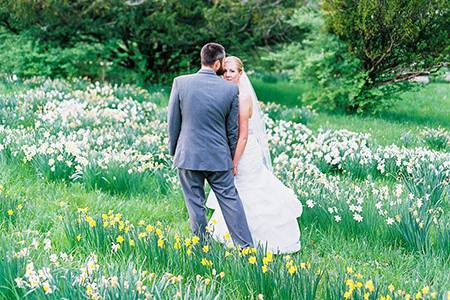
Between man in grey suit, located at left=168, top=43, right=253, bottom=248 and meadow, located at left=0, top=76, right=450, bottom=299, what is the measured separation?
1.40 ft

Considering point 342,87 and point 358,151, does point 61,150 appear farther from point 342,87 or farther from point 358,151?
point 342,87

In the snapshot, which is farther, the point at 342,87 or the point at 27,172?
the point at 342,87

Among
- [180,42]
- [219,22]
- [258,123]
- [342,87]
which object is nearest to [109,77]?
[180,42]

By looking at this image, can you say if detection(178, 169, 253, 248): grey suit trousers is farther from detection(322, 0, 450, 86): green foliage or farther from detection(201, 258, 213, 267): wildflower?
detection(322, 0, 450, 86): green foliage

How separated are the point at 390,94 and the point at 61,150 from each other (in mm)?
8563

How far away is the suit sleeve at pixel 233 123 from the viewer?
4.34 meters

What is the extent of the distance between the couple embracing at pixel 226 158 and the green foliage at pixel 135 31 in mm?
9523

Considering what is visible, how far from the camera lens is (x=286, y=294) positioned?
321 centimetres

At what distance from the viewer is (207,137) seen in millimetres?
4281

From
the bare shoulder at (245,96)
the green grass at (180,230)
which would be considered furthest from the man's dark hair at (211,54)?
the green grass at (180,230)

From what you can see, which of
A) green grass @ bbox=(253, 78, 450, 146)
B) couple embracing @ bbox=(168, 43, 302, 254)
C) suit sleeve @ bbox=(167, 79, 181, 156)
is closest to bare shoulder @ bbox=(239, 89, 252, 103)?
couple embracing @ bbox=(168, 43, 302, 254)

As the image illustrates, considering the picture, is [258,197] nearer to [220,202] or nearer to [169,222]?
[220,202]

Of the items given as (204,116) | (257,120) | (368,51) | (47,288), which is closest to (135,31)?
(368,51)

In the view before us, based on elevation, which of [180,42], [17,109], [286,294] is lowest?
[286,294]
